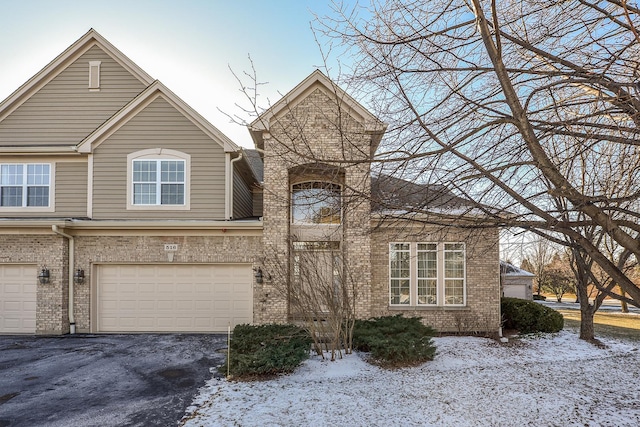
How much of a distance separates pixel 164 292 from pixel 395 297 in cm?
731

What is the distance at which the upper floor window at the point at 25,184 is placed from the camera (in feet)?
40.1

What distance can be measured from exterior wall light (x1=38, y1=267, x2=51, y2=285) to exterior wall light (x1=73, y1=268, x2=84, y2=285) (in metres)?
0.70

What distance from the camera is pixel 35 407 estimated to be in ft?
19.8

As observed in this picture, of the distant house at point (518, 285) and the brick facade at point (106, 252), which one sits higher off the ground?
the brick facade at point (106, 252)

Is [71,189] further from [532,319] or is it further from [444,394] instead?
[532,319]

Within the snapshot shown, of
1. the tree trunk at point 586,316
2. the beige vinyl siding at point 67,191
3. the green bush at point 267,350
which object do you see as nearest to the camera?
the green bush at point 267,350

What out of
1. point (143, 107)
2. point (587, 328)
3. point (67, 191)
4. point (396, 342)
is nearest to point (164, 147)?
point (143, 107)

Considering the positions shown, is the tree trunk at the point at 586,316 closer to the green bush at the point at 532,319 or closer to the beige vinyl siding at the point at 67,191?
the green bush at the point at 532,319

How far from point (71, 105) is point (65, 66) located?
1.48 meters

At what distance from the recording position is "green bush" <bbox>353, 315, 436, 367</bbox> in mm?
8086

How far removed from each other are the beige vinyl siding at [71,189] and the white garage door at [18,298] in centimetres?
202

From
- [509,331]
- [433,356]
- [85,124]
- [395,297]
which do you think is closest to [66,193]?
[85,124]

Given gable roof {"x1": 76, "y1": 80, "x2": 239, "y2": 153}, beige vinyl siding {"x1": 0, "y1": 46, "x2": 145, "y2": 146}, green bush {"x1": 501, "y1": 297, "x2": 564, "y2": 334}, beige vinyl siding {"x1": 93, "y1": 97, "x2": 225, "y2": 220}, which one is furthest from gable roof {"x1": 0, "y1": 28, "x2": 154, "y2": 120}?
green bush {"x1": 501, "y1": 297, "x2": 564, "y2": 334}

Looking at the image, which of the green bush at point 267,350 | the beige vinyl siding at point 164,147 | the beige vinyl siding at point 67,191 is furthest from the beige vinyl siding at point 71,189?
the green bush at point 267,350
